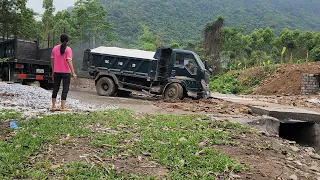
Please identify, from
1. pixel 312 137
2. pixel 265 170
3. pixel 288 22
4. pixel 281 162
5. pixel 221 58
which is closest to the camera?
pixel 265 170

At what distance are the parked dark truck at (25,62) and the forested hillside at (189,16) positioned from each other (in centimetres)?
3190

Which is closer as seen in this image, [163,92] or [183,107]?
[183,107]

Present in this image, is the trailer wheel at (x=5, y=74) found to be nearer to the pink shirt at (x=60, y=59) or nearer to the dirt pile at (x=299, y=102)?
the pink shirt at (x=60, y=59)

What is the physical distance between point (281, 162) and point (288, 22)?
67.8m

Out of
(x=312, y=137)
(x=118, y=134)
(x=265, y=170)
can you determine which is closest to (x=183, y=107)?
(x=312, y=137)

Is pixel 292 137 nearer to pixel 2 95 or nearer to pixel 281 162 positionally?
pixel 281 162

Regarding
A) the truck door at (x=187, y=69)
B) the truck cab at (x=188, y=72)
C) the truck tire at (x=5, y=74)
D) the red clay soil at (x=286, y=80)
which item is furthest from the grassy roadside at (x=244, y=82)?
the truck tire at (x=5, y=74)

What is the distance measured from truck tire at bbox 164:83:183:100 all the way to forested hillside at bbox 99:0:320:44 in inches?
1317

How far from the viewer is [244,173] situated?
4.05 m

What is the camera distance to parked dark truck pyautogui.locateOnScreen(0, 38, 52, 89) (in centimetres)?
1386

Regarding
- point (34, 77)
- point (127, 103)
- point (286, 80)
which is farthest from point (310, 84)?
point (34, 77)

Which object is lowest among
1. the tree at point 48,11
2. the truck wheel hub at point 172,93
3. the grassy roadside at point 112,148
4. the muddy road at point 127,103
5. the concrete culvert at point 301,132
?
the concrete culvert at point 301,132

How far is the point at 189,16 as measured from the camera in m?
66.6

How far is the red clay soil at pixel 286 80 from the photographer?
20688 mm
